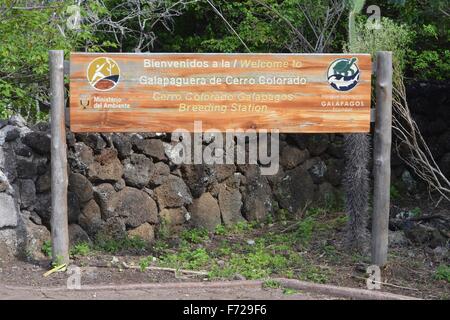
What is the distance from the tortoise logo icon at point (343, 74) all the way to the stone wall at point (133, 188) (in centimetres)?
221

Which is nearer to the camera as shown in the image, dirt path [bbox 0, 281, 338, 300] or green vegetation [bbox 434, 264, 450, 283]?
dirt path [bbox 0, 281, 338, 300]

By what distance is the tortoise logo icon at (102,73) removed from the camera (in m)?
7.42

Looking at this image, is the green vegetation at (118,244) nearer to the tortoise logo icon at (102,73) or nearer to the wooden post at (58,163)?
the wooden post at (58,163)

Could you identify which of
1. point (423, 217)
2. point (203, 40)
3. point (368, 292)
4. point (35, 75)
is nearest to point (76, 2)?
point (35, 75)

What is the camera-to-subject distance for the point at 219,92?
7.51 m

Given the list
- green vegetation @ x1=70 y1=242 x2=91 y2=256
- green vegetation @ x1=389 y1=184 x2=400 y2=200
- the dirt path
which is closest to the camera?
the dirt path

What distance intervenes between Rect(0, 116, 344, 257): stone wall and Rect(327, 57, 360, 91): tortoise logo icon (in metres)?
2.21

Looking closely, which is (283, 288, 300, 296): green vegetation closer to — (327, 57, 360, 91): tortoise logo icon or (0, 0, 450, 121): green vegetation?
(327, 57, 360, 91): tortoise logo icon

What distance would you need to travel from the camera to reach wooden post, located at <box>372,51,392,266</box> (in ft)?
24.5

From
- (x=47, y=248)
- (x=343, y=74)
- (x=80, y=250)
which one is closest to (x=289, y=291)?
(x=343, y=74)

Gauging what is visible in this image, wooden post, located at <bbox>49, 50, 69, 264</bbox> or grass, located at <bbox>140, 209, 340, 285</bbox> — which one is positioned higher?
wooden post, located at <bbox>49, 50, 69, 264</bbox>

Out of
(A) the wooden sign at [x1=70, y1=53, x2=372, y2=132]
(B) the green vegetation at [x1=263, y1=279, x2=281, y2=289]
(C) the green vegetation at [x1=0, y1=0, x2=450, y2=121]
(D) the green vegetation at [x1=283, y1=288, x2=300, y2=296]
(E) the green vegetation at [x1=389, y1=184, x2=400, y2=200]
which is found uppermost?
(C) the green vegetation at [x1=0, y1=0, x2=450, y2=121]

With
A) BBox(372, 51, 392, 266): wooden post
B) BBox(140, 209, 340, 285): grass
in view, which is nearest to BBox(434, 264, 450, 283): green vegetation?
BBox(372, 51, 392, 266): wooden post

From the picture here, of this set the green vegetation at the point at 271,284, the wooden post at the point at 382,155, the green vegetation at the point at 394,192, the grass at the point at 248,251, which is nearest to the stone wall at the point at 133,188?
the grass at the point at 248,251
